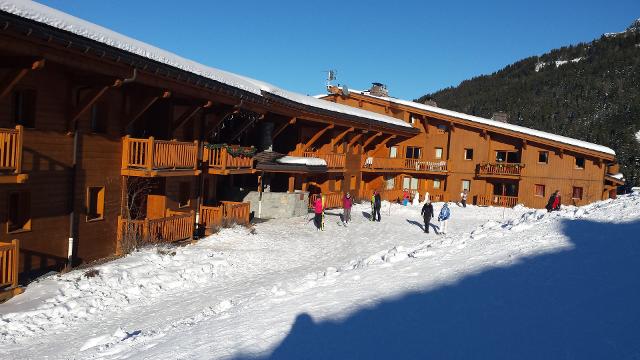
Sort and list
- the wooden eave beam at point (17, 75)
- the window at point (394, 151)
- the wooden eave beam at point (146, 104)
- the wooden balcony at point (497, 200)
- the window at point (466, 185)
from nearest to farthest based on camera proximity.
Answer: the wooden eave beam at point (17, 75), the wooden eave beam at point (146, 104), the wooden balcony at point (497, 200), the window at point (466, 185), the window at point (394, 151)

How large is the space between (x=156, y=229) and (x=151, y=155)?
226cm

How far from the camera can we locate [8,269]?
10.1 metres

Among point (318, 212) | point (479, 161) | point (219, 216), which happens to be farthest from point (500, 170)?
point (219, 216)

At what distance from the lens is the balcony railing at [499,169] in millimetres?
34769

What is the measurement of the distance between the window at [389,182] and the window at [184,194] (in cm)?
2108

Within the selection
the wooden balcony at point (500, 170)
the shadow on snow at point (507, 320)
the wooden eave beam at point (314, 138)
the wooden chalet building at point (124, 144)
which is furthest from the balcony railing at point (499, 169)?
the shadow on snow at point (507, 320)

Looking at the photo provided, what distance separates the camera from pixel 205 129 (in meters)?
19.8

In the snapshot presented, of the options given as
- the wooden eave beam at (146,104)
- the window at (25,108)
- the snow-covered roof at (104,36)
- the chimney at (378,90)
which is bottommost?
the window at (25,108)

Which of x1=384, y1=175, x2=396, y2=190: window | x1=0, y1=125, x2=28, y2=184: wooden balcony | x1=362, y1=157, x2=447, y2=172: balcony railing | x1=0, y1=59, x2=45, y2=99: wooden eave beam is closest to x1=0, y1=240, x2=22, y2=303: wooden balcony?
x1=0, y1=125, x2=28, y2=184: wooden balcony

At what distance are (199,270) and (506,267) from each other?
26.5 feet

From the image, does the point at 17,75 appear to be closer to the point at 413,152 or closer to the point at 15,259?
the point at 15,259

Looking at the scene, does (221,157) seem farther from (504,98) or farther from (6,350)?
(504,98)

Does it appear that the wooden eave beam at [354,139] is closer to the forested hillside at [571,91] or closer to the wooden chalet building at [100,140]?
the wooden chalet building at [100,140]

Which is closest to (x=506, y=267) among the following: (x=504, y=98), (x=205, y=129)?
(x=205, y=129)
